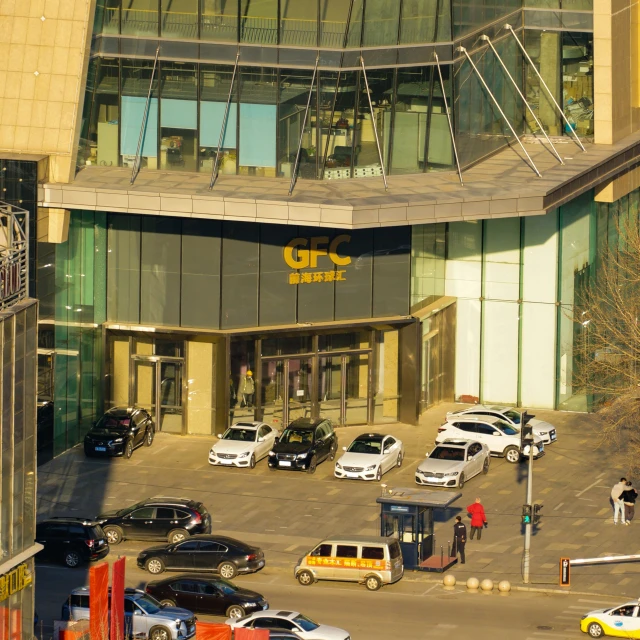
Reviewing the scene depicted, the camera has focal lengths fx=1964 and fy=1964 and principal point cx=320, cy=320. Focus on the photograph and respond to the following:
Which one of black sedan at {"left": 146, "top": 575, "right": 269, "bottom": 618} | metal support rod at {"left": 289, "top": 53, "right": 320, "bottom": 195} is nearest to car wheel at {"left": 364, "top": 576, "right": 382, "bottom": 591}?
black sedan at {"left": 146, "top": 575, "right": 269, "bottom": 618}

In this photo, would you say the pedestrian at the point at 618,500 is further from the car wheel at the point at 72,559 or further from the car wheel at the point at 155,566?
the car wheel at the point at 72,559

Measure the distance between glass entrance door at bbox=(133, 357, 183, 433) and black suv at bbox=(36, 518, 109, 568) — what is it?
15056mm

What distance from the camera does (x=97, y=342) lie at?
78.1 m

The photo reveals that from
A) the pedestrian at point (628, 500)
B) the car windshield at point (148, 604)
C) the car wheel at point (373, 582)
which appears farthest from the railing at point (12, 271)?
the pedestrian at point (628, 500)

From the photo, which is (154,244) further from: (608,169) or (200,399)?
(608,169)

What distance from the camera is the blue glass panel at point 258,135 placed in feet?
247

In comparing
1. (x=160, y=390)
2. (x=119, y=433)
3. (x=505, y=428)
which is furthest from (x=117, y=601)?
(x=505, y=428)

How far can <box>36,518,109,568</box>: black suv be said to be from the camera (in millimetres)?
63656

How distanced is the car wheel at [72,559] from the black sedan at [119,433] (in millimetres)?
11897

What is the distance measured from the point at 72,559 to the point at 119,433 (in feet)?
40.5

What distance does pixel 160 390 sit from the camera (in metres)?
78.8

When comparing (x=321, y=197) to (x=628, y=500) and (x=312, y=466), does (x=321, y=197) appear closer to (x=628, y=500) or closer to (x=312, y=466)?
(x=312, y=466)

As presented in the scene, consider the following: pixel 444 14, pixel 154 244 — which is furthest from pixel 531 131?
pixel 154 244

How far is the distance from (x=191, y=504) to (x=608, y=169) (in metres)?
26.0
